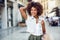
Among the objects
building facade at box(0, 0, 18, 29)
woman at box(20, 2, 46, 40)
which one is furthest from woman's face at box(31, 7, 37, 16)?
building facade at box(0, 0, 18, 29)

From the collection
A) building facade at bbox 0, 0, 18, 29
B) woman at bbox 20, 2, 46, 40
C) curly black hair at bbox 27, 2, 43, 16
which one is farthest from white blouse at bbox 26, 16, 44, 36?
building facade at bbox 0, 0, 18, 29

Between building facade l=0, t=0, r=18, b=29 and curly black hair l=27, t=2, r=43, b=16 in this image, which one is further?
building facade l=0, t=0, r=18, b=29

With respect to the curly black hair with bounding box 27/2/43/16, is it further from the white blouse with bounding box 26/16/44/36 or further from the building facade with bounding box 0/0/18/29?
the building facade with bounding box 0/0/18/29

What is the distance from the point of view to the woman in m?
3.62

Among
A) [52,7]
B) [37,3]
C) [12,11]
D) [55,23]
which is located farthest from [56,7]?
[12,11]

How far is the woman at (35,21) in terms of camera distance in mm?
3625

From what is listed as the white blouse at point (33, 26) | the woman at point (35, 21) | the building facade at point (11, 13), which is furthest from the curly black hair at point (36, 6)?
the building facade at point (11, 13)

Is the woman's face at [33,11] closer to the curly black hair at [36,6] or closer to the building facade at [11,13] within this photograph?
the curly black hair at [36,6]

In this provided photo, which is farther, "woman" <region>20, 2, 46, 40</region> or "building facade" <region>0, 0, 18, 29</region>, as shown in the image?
"building facade" <region>0, 0, 18, 29</region>

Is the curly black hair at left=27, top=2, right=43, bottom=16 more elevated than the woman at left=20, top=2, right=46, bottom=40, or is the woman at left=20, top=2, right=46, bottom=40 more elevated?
the curly black hair at left=27, top=2, right=43, bottom=16

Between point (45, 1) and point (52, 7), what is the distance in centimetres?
24

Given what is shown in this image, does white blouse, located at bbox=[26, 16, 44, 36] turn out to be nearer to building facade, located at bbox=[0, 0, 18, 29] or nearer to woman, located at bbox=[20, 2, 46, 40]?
woman, located at bbox=[20, 2, 46, 40]

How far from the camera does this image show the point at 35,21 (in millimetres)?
3660

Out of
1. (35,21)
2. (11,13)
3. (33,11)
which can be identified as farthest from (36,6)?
(11,13)
